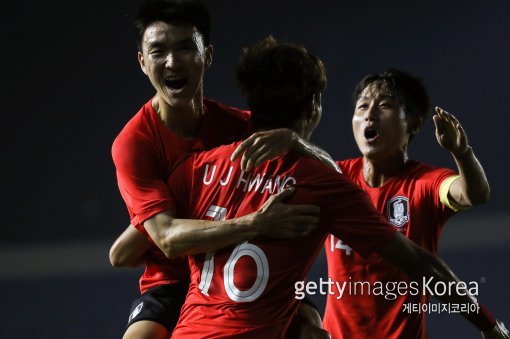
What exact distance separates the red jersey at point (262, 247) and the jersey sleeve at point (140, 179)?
104mm

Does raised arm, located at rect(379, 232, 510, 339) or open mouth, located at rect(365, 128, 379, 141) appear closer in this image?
raised arm, located at rect(379, 232, 510, 339)

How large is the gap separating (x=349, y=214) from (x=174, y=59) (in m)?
0.50

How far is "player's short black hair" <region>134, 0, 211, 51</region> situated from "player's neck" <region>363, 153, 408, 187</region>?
2.07ft

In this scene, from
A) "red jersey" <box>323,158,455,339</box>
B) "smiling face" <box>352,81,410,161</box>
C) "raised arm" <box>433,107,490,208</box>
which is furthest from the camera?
"smiling face" <box>352,81,410,161</box>

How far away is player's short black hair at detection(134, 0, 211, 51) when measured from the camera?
165 cm

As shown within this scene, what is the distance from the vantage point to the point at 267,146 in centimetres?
140

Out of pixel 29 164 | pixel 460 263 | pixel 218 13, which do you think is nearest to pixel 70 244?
pixel 29 164

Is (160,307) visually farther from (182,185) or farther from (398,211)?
(398,211)

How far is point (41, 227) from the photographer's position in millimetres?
3934

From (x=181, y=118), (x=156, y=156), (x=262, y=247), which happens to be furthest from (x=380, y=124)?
(x=262, y=247)

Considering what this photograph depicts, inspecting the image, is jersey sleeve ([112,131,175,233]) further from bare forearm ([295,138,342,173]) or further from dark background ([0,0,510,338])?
dark background ([0,0,510,338])

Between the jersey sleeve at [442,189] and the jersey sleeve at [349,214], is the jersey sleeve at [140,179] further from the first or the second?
the jersey sleeve at [442,189]

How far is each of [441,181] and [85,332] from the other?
6.75ft

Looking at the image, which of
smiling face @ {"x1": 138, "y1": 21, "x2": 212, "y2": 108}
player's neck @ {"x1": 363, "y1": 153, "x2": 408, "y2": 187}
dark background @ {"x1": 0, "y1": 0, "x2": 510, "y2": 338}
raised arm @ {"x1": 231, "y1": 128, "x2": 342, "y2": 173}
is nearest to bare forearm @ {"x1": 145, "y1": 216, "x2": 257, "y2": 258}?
raised arm @ {"x1": 231, "y1": 128, "x2": 342, "y2": 173}
